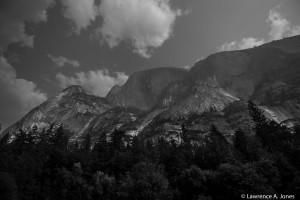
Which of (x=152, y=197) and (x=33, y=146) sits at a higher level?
(x=33, y=146)

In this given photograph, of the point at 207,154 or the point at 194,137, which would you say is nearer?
the point at 207,154

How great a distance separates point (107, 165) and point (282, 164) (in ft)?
176

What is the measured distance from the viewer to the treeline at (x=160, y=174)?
42875 mm

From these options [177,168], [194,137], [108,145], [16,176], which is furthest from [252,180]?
[194,137]

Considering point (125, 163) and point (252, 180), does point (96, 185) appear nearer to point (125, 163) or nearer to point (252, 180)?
point (125, 163)

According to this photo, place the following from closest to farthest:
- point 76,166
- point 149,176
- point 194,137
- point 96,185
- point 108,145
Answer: point 149,176 < point 96,185 < point 76,166 < point 108,145 < point 194,137

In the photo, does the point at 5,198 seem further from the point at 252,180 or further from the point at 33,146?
the point at 33,146

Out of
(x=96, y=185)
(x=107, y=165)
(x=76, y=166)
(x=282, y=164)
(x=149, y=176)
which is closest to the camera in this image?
(x=149, y=176)

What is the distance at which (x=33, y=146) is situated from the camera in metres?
112

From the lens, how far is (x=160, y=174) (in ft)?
154

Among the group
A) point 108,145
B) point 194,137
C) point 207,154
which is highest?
point 194,137

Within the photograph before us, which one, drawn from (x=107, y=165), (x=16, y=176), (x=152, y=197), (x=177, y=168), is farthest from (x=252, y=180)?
(x=16, y=176)

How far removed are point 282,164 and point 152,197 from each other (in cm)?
3078

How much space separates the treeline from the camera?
141ft
